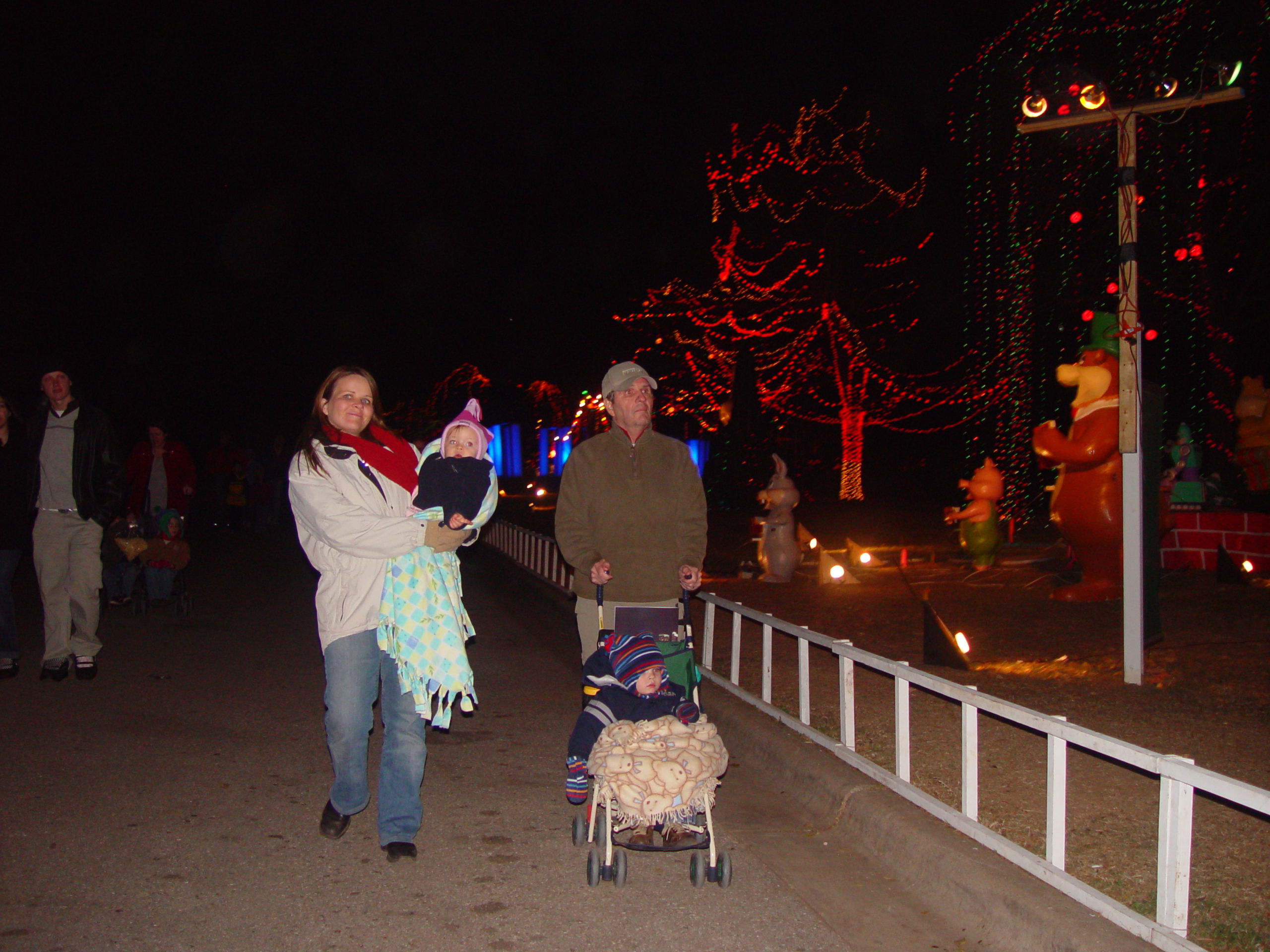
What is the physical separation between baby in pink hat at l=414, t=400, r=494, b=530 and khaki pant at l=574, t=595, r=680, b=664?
1019 mm

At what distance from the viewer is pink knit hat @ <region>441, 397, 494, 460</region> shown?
444 cm

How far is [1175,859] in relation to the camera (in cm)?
329

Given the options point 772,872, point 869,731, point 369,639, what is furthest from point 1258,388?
point 369,639

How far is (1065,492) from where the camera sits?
10.5 meters

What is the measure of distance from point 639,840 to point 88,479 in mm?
5208

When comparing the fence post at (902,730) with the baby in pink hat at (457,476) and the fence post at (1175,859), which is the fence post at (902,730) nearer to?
the fence post at (1175,859)

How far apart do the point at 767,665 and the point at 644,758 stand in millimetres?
Result: 2703

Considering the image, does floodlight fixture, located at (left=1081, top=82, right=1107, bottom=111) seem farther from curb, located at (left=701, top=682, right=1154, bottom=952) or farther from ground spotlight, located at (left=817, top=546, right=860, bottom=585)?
ground spotlight, located at (left=817, top=546, right=860, bottom=585)

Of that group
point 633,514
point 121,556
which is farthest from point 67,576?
point 633,514

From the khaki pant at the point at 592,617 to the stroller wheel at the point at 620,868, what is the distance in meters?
1.02

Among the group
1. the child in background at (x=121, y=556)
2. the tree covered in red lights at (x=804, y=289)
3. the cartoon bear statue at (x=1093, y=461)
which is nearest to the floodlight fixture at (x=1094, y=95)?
the cartoon bear statue at (x=1093, y=461)

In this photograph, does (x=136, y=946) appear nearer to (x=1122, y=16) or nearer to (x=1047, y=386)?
(x=1122, y=16)

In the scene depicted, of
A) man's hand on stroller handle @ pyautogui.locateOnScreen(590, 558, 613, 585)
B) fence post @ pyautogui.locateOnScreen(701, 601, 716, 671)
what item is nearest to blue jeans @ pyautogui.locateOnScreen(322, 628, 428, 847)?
man's hand on stroller handle @ pyautogui.locateOnScreen(590, 558, 613, 585)

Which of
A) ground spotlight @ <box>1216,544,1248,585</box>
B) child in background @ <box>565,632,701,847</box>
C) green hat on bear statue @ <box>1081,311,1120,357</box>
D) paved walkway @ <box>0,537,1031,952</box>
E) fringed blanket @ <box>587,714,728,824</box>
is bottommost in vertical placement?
paved walkway @ <box>0,537,1031,952</box>
